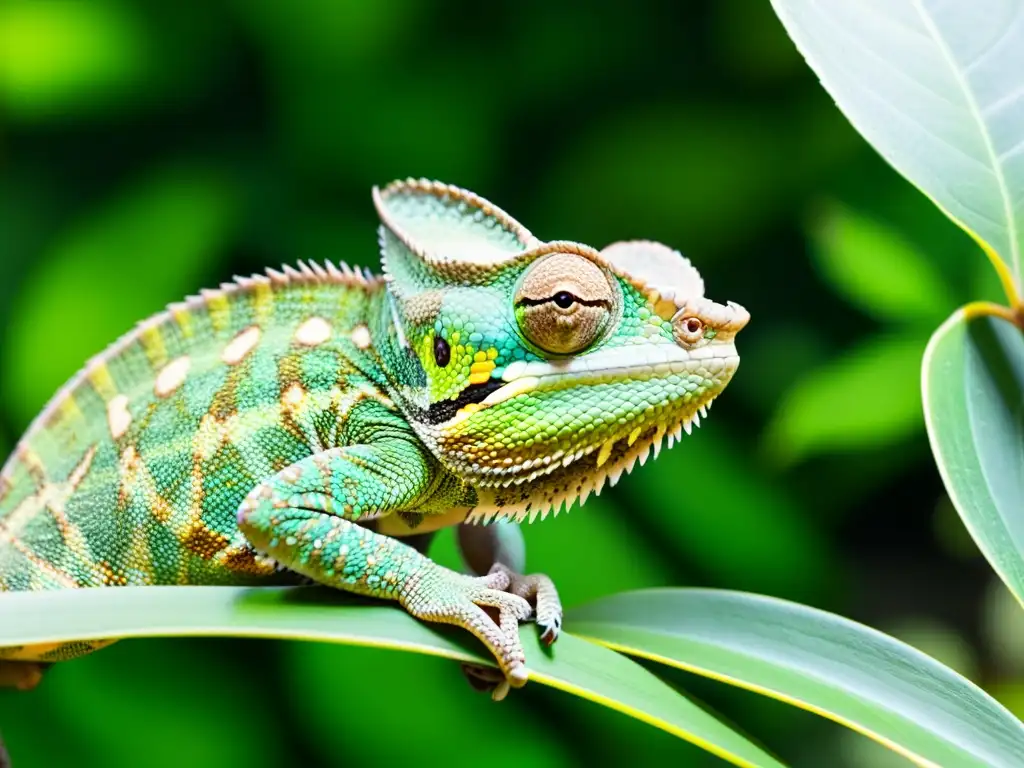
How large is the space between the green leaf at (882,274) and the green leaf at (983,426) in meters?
0.98

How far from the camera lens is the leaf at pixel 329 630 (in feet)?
2.73

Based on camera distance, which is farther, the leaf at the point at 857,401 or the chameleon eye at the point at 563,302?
the leaf at the point at 857,401

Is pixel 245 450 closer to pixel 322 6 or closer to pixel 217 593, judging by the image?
pixel 217 593

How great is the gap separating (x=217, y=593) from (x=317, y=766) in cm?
169

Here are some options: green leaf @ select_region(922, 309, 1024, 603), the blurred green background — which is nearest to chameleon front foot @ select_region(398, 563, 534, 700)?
green leaf @ select_region(922, 309, 1024, 603)

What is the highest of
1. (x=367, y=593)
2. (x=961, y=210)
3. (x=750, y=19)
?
(x=750, y=19)

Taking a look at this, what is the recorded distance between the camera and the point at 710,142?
267cm

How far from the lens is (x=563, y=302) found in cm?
106

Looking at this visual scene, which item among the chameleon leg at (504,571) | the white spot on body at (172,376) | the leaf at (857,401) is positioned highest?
the white spot on body at (172,376)

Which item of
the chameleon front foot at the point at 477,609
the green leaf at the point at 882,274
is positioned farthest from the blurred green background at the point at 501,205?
the chameleon front foot at the point at 477,609

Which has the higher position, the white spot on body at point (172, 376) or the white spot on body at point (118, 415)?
the white spot on body at point (172, 376)

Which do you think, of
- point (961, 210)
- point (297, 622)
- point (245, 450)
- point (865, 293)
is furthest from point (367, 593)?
point (865, 293)

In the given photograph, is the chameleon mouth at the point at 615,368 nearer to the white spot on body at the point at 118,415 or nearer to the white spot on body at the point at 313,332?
the white spot on body at the point at 313,332

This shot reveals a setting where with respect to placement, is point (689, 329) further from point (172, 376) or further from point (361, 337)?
point (172, 376)
